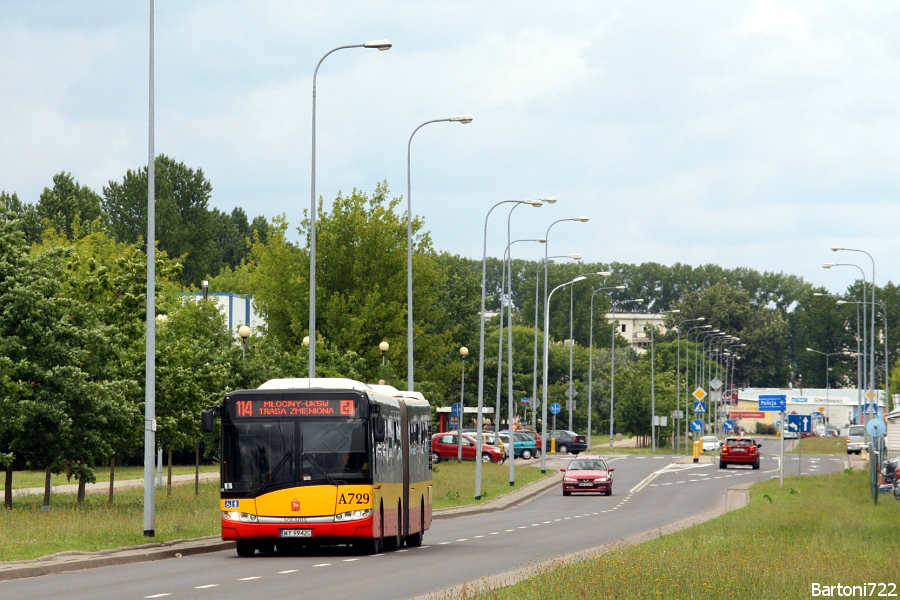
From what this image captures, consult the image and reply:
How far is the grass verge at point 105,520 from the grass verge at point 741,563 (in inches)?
322

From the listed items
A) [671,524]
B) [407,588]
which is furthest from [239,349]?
[407,588]

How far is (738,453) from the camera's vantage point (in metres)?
67.4

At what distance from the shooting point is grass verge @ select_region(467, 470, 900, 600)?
47.5 feet

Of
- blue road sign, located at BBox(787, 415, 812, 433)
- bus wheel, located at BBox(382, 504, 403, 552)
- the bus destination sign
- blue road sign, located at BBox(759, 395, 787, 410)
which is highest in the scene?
the bus destination sign

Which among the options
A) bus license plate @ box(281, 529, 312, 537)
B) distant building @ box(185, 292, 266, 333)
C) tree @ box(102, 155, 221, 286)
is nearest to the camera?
bus license plate @ box(281, 529, 312, 537)

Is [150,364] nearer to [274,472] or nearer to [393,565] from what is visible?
[274,472]

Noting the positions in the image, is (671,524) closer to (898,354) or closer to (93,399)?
(93,399)

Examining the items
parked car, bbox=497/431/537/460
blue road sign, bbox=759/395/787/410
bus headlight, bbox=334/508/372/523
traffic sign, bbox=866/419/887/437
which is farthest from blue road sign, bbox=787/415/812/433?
parked car, bbox=497/431/537/460

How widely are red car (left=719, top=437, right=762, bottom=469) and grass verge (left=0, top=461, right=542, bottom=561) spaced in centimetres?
2606

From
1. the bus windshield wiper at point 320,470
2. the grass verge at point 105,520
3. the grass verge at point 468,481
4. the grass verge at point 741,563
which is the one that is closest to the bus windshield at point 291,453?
the bus windshield wiper at point 320,470

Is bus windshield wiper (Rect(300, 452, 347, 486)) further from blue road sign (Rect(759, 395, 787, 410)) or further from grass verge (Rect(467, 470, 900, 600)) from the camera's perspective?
blue road sign (Rect(759, 395, 787, 410))

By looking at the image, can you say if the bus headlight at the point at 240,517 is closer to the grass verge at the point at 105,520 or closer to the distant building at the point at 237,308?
the grass verge at the point at 105,520

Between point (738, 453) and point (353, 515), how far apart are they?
1923 inches

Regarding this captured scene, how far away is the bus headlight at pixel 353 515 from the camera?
21500 mm
